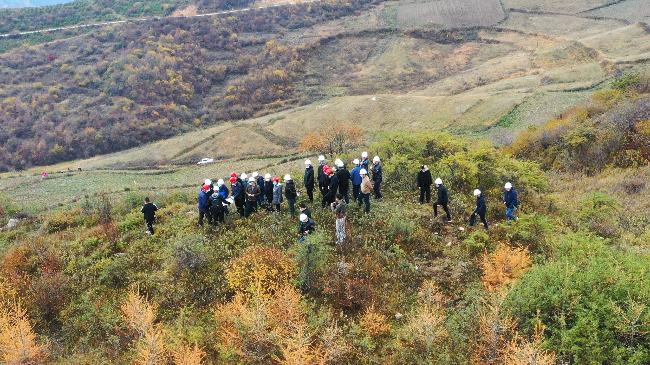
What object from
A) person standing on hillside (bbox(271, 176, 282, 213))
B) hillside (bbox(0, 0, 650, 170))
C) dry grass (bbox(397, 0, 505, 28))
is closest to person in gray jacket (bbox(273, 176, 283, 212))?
person standing on hillside (bbox(271, 176, 282, 213))

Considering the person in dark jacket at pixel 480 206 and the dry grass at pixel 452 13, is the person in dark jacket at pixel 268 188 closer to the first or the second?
the person in dark jacket at pixel 480 206

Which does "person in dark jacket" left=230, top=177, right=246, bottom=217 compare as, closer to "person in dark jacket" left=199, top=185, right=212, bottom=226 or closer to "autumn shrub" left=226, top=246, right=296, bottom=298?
"person in dark jacket" left=199, top=185, right=212, bottom=226

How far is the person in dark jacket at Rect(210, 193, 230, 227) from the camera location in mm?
12953

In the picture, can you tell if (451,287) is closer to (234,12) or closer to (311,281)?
(311,281)

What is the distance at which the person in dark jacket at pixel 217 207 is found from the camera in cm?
1295

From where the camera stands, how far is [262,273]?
9.45 meters

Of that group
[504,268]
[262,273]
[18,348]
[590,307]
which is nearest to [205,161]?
[262,273]

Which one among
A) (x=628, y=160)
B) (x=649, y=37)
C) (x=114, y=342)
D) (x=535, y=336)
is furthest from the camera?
(x=649, y=37)

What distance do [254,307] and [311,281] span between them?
2.11 metres

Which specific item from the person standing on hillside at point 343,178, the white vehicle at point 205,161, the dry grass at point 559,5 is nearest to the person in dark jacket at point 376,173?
the person standing on hillside at point 343,178

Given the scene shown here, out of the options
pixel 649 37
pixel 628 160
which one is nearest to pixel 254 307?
pixel 628 160

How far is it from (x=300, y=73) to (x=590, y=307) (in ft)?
220

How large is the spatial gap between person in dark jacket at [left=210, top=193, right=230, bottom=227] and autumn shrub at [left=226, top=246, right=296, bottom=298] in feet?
10.3

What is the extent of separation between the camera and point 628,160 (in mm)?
17391
